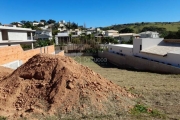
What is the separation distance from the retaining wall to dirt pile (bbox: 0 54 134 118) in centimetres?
933

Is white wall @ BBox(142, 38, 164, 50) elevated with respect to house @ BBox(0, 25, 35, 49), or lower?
lower

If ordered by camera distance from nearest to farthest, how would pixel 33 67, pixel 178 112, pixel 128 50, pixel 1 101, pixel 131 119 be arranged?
pixel 131 119 < pixel 178 112 < pixel 1 101 < pixel 33 67 < pixel 128 50

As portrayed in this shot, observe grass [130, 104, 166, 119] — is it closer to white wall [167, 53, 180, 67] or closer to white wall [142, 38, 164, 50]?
white wall [167, 53, 180, 67]

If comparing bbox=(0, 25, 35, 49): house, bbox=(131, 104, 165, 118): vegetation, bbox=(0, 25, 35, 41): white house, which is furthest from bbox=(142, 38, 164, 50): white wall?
bbox=(0, 25, 35, 41): white house

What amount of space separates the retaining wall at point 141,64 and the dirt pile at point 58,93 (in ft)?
30.6

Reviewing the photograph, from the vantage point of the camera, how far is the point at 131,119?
6.07m

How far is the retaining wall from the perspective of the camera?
15.7 m

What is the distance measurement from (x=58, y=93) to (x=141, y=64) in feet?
48.6

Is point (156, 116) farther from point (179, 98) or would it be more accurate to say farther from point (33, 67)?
point (33, 67)

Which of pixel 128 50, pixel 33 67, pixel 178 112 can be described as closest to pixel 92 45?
pixel 128 50

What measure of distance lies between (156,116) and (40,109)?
14.6 feet

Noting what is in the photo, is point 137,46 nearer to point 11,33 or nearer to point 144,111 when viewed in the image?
point 144,111

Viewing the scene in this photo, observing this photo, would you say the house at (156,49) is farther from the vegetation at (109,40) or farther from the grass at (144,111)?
the vegetation at (109,40)

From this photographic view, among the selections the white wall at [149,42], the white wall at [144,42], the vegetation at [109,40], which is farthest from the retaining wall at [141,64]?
the vegetation at [109,40]
